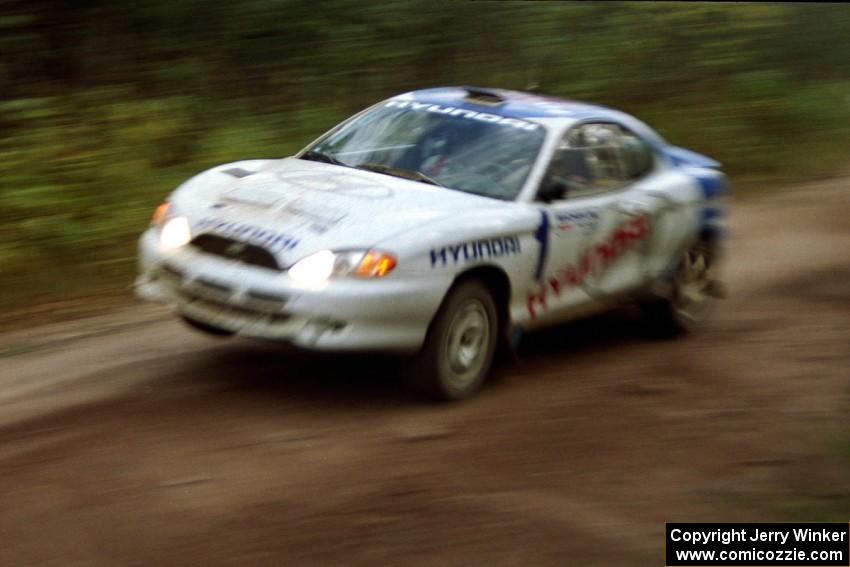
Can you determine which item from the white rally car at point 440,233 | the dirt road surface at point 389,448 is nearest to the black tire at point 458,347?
the white rally car at point 440,233

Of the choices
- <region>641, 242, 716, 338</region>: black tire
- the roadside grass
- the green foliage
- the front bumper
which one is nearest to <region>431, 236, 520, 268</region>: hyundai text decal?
the front bumper

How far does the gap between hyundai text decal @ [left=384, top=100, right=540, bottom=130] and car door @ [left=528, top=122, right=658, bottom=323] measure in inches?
10.8

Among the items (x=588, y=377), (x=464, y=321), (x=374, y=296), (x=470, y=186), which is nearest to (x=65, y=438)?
(x=374, y=296)

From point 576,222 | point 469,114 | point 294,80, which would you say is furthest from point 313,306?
point 294,80

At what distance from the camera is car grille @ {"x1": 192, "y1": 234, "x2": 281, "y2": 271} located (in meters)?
6.82

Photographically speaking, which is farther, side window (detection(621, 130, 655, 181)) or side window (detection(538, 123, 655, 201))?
side window (detection(621, 130, 655, 181))

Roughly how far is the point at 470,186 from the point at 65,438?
277 cm

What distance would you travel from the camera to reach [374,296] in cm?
669

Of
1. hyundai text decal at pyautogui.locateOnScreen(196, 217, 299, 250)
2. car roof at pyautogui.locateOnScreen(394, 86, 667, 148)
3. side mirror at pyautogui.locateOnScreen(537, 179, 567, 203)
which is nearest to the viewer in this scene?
hyundai text decal at pyautogui.locateOnScreen(196, 217, 299, 250)

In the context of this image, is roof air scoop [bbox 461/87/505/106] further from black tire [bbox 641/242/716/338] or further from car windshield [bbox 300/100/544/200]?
black tire [bbox 641/242/716/338]

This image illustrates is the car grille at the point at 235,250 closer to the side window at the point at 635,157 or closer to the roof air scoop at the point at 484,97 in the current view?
the roof air scoop at the point at 484,97

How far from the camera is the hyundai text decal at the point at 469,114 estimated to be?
322 inches

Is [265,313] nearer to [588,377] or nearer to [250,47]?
[588,377]

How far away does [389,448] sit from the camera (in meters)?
6.57
